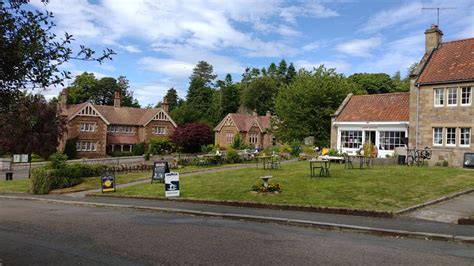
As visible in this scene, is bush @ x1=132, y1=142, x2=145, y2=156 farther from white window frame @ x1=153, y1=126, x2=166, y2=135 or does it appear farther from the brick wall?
the brick wall

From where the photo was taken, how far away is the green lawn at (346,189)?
45.1 ft

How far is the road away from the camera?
7.76 m

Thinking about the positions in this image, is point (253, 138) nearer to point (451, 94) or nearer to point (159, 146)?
point (159, 146)

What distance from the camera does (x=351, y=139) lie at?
36000mm

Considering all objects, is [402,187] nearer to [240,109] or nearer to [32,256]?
[32,256]

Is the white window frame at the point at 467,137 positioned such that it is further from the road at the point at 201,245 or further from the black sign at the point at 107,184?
the black sign at the point at 107,184

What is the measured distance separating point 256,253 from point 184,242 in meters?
1.89

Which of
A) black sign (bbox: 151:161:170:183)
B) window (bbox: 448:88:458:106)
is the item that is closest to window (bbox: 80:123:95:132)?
black sign (bbox: 151:161:170:183)

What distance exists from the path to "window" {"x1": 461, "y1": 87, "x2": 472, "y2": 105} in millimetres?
16282

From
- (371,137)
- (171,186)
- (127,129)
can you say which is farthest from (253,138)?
(171,186)

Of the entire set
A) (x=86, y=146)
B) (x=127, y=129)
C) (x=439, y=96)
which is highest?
(x=439, y=96)

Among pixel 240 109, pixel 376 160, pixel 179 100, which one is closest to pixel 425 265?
pixel 376 160

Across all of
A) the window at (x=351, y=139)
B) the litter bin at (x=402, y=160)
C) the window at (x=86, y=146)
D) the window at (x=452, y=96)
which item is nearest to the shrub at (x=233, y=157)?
the window at (x=351, y=139)

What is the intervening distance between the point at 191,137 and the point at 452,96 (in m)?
41.3
